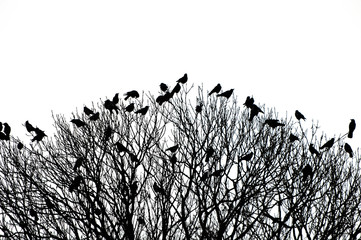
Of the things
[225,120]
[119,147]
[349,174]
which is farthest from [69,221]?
[349,174]

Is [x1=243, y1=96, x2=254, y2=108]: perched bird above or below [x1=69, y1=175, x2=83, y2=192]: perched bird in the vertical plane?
above

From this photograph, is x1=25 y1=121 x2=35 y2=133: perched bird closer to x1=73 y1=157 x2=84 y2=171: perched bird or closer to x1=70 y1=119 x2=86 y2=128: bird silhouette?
x1=70 y1=119 x2=86 y2=128: bird silhouette

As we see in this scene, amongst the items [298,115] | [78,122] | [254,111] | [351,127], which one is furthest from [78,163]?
[351,127]

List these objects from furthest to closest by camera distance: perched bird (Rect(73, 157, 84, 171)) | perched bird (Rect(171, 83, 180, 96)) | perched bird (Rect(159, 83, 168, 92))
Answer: perched bird (Rect(171, 83, 180, 96))
perched bird (Rect(159, 83, 168, 92))
perched bird (Rect(73, 157, 84, 171))

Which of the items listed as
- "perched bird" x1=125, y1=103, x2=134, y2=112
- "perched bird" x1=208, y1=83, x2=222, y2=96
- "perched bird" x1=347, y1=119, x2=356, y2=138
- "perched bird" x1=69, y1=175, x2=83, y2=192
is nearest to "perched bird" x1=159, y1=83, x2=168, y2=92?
"perched bird" x1=125, y1=103, x2=134, y2=112

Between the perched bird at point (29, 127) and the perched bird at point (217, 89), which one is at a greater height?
the perched bird at point (217, 89)

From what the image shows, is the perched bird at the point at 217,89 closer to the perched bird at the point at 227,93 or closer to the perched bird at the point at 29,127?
the perched bird at the point at 227,93

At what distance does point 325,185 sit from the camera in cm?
877

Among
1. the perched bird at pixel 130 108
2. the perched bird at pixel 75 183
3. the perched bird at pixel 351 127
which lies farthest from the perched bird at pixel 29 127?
the perched bird at pixel 351 127

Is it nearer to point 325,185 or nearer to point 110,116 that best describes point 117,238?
point 110,116

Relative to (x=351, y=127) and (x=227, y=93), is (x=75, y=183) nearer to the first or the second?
(x=227, y=93)

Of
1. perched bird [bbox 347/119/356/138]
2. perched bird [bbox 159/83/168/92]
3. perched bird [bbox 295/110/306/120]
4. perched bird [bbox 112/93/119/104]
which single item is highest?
perched bird [bbox 159/83/168/92]

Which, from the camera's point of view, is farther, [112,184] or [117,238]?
[112,184]

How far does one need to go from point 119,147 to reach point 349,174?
16.0ft
